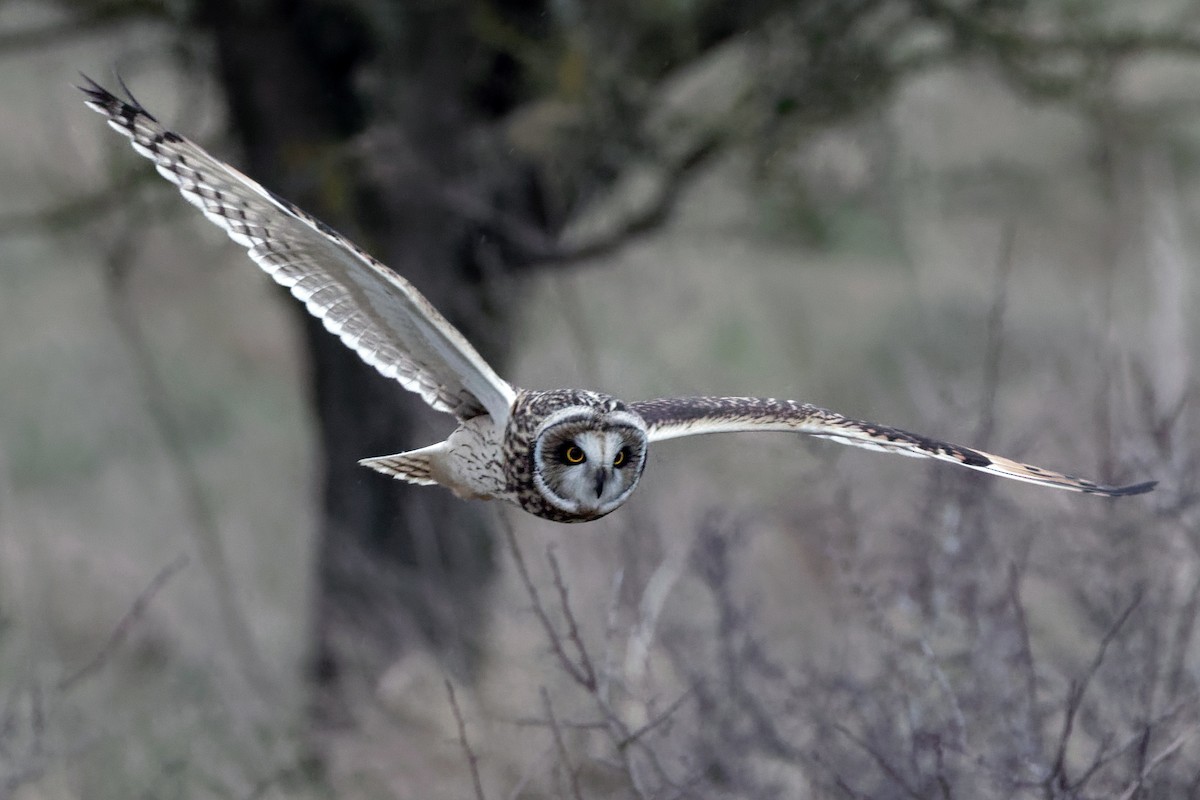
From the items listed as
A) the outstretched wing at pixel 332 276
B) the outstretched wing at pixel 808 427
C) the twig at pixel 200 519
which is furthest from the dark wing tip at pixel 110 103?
the twig at pixel 200 519

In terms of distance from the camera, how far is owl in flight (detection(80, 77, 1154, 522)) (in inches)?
144

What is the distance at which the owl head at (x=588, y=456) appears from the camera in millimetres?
3746

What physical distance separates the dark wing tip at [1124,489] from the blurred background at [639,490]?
20 centimetres

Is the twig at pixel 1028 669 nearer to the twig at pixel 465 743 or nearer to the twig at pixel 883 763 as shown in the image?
the twig at pixel 883 763

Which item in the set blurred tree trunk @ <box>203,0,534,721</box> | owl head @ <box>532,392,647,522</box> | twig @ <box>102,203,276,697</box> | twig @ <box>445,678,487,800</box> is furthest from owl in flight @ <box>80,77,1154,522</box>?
twig @ <box>102,203,276,697</box>

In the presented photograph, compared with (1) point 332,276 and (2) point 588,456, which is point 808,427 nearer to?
(2) point 588,456

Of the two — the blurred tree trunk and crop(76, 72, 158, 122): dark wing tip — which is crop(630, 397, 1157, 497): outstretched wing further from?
the blurred tree trunk

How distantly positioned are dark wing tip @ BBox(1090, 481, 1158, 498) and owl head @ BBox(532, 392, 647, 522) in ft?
3.54

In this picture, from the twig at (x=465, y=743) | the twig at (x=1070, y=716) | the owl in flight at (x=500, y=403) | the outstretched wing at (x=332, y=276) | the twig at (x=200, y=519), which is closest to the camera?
the twig at (x=1070, y=716)

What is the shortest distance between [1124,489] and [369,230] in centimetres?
573

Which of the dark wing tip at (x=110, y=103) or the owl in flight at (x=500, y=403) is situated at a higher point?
the dark wing tip at (x=110, y=103)

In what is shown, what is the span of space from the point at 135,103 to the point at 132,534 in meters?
9.76

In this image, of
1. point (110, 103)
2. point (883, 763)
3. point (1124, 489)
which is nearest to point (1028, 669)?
point (883, 763)

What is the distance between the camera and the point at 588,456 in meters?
3.75
